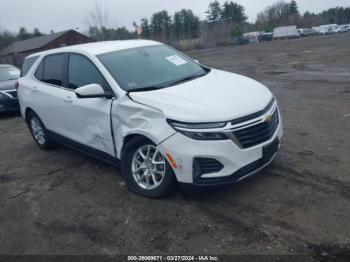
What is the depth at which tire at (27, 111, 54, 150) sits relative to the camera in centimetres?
633

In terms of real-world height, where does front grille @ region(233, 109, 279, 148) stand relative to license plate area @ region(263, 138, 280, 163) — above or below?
above

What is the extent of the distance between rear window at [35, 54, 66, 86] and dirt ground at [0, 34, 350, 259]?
4.45 feet

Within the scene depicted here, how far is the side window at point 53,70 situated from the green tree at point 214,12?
4147 inches

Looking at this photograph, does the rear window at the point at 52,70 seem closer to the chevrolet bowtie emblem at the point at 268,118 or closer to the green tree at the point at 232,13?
the chevrolet bowtie emblem at the point at 268,118

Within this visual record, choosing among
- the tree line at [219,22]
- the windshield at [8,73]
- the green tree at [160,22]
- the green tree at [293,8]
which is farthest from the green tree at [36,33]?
the windshield at [8,73]

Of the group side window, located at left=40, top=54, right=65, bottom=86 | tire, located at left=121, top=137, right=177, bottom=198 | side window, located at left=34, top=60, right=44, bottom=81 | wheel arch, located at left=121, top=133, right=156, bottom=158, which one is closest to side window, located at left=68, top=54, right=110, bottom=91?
side window, located at left=40, top=54, right=65, bottom=86

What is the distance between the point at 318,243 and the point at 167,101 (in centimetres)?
204

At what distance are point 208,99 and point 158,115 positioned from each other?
22.6 inches

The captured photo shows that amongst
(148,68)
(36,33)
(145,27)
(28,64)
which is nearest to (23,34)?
(36,33)

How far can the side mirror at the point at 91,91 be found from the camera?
4.36 m

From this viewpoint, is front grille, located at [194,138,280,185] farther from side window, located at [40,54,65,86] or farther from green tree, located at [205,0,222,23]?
green tree, located at [205,0,222,23]

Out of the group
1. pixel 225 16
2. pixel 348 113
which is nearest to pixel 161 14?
pixel 225 16

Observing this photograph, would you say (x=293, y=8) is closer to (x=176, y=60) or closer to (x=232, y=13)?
(x=232, y=13)

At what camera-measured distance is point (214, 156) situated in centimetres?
362
